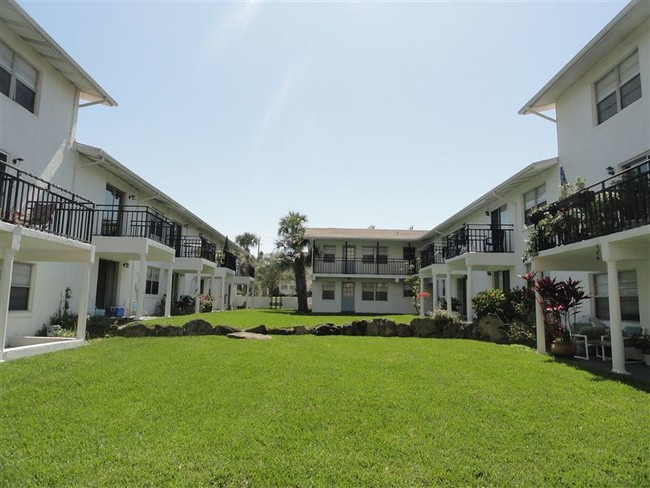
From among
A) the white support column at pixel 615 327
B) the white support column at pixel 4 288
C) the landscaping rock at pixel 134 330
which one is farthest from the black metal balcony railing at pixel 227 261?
the white support column at pixel 615 327

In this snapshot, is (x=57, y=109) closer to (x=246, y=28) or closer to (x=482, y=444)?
(x=246, y=28)

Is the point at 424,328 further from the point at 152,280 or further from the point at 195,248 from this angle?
the point at 195,248

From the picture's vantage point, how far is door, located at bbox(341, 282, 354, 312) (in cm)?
3166

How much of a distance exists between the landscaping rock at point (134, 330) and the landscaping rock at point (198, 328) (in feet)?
3.11

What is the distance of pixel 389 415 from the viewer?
4.92m

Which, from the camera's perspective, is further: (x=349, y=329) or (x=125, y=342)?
(x=349, y=329)

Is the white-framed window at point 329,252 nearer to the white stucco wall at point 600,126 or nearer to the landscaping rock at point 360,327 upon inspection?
the landscaping rock at point 360,327

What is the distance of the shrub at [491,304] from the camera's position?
45.3 feet

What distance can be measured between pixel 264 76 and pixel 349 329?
7975 millimetres

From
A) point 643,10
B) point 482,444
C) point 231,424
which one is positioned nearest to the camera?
point 482,444

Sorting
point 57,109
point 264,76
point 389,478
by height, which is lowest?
point 389,478

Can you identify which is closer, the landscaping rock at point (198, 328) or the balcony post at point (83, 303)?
the balcony post at point (83, 303)

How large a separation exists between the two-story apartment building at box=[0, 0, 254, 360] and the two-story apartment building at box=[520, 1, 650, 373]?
10.8 m

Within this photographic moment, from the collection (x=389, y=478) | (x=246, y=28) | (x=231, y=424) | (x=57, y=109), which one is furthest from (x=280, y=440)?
(x=57, y=109)
